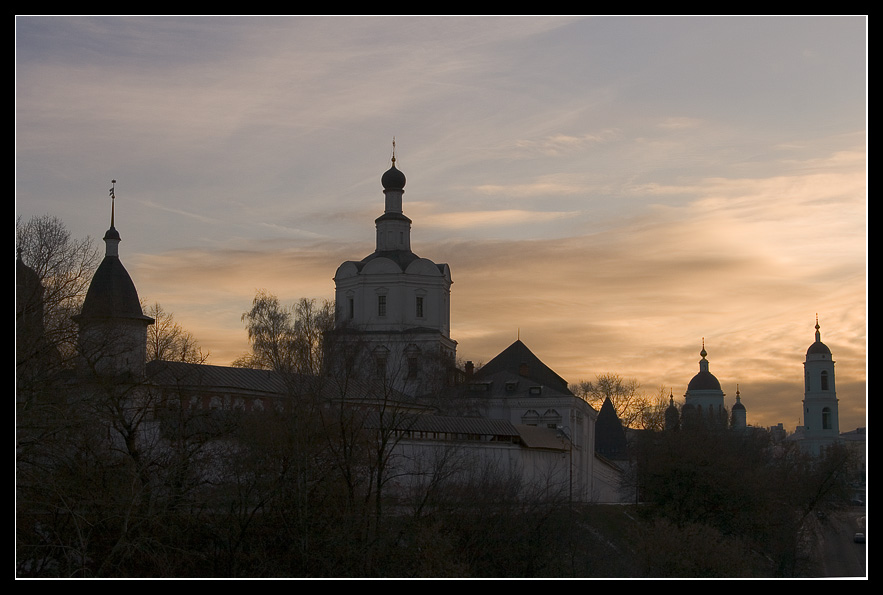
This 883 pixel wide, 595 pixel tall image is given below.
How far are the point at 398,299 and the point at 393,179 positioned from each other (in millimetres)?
6785

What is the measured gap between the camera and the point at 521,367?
166ft

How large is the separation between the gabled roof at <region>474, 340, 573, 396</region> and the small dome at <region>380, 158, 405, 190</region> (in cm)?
1056

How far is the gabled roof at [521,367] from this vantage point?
4962 centimetres

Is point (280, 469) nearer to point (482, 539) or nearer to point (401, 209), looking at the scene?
point (482, 539)

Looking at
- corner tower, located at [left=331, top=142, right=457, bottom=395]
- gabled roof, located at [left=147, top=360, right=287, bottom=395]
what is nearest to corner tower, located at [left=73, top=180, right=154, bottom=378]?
gabled roof, located at [left=147, top=360, right=287, bottom=395]

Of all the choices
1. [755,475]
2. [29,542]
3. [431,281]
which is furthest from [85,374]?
[431,281]

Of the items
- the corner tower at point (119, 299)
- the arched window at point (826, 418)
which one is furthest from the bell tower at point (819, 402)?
the corner tower at point (119, 299)

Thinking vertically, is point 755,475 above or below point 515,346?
below

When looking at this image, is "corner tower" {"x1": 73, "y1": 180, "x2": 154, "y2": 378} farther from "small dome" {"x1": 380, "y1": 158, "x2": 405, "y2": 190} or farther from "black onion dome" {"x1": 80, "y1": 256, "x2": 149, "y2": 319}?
"small dome" {"x1": 380, "y1": 158, "x2": 405, "y2": 190}

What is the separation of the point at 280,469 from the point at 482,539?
4.64 m

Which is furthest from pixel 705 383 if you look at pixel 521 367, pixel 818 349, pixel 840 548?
pixel 840 548

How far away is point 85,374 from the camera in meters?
19.5

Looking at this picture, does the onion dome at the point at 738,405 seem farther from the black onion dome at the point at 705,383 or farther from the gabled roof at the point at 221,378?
the gabled roof at the point at 221,378

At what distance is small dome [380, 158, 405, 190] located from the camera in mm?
53812
